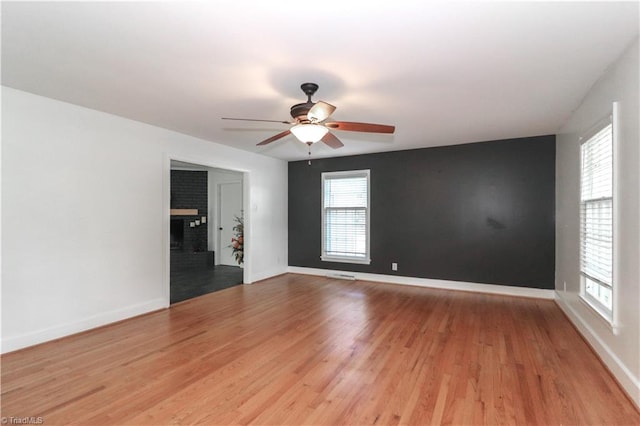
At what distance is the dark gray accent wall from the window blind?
4.74ft

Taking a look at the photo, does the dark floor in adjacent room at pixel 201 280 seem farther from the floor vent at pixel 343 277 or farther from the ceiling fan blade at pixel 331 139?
the ceiling fan blade at pixel 331 139

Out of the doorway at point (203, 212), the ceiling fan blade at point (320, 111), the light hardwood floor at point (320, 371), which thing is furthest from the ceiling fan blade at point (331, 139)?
the doorway at point (203, 212)

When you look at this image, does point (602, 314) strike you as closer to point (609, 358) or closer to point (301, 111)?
point (609, 358)

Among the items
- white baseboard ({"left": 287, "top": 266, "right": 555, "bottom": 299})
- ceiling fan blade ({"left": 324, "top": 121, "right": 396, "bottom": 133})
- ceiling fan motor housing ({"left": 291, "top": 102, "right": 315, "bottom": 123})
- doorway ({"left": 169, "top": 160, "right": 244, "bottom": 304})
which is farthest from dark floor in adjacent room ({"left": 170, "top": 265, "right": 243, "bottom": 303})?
ceiling fan blade ({"left": 324, "top": 121, "right": 396, "bottom": 133})

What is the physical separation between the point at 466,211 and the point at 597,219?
89.8 inches

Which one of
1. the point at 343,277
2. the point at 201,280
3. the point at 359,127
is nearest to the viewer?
the point at 359,127

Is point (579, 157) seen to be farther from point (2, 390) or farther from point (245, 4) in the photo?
point (2, 390)

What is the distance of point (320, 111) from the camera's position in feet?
7.99

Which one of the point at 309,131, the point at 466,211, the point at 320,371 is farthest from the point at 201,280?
the point at 466,211

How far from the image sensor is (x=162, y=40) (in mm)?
2070

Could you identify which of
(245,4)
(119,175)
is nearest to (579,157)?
(245,4)

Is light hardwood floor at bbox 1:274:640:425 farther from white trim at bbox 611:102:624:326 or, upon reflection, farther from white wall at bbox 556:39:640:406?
white trim at bbox 611:102:624:326

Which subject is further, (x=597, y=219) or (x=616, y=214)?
(x=597, y=219)

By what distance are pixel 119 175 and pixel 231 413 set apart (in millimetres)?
3057
